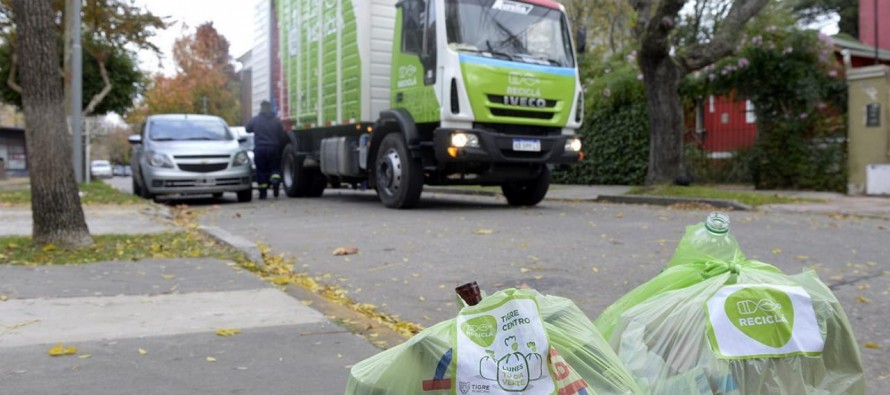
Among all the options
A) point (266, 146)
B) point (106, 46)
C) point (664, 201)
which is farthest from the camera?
point (106, 46)

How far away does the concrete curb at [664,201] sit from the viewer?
1170cm

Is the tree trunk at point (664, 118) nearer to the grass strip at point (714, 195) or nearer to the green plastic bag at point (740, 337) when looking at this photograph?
the grass strip at point (714, 195)

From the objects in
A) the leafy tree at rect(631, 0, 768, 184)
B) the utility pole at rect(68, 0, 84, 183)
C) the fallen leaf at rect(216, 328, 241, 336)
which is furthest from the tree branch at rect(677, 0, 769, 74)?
the utility pole at rect(68, 0, 84, 183)

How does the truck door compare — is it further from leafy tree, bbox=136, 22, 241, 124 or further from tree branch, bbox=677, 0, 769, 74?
leafy tree, bbox=136, 22, 241, 124

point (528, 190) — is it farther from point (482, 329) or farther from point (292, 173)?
point (482, 329)

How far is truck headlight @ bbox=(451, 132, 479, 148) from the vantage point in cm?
1015

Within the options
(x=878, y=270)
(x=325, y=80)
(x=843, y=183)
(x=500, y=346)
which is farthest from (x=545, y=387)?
(x=843, y=183)

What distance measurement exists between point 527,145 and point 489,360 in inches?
359

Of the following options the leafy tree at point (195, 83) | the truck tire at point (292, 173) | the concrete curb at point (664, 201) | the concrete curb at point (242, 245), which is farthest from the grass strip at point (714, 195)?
the leafy tree at point (195, 83)

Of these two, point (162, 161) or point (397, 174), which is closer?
point (397, 174)

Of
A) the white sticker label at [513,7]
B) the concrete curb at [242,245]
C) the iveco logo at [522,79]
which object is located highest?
the white sticker label at [513,7]

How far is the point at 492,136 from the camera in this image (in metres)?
10.3

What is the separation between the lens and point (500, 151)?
10430 millimetres

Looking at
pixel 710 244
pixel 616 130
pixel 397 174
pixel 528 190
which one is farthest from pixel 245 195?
pixel 710 244
